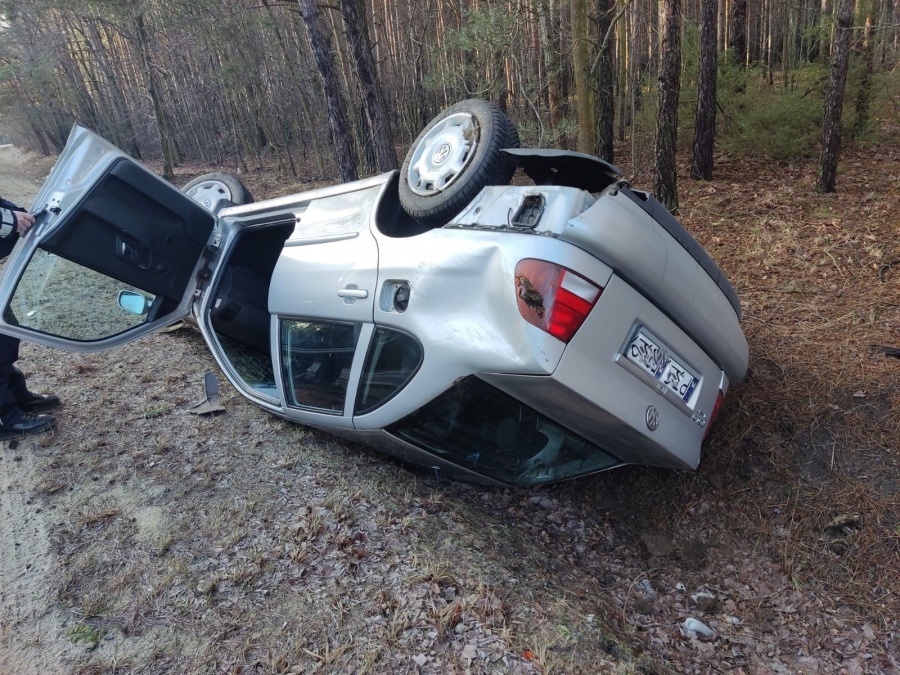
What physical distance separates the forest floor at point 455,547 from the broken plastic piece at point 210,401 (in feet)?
0.37

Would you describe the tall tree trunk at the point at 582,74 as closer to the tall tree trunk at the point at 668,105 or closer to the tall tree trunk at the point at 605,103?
the tall tree trunk at the point at 668,105

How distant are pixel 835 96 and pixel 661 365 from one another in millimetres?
7093

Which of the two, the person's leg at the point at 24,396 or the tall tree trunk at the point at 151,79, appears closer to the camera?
the person's leg at the point at 24,396

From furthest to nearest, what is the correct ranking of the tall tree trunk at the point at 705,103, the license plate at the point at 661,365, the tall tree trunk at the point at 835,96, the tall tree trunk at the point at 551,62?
the tall tree trunk at the point at 551,62, the tall tree trunk at the point at 705,103, the tall tree trunk at the point at 835,96, the license plate at the point at 661,365

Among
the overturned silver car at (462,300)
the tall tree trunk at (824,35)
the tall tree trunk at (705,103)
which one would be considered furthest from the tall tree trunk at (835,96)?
the overturned silver car at (462,300)

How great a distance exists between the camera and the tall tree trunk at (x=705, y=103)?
8.77m

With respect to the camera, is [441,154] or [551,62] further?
[551,62]

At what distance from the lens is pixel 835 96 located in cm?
739

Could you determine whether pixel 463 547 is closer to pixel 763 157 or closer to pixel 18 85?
pixel 763 157

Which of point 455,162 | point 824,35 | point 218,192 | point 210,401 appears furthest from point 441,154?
point 824,35

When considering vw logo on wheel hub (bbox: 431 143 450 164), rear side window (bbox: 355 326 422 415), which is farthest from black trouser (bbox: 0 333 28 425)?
vw logo on wheel hub (bbox: 431 143 450 164)

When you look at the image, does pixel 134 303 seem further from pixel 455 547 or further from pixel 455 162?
pixel 455 547

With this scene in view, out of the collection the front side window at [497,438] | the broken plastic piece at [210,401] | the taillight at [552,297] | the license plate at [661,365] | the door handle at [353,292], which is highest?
the taillight at [552,297]

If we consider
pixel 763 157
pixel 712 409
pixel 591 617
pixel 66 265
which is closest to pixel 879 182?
pixel 763 157
